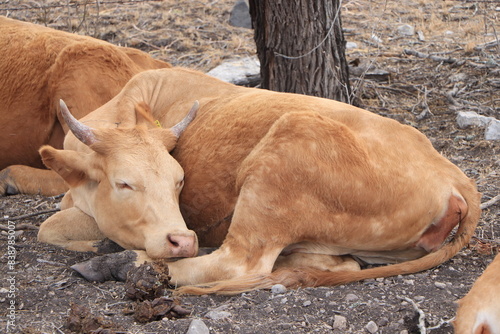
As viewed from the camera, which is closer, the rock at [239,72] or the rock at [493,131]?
the rock at [493,131]

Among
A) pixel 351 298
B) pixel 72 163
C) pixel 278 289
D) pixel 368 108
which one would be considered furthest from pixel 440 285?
pixel 368 108

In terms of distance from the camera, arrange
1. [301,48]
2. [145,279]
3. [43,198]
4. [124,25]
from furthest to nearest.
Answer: [124,25] → [301,48] → [43,198] → [145,279]

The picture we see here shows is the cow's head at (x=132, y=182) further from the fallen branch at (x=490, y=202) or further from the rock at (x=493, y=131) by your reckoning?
the rock at (x=493, y=131)

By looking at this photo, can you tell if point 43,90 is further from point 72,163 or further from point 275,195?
point 275,195

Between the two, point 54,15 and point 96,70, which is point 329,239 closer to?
point 96,70

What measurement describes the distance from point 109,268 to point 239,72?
4.96m

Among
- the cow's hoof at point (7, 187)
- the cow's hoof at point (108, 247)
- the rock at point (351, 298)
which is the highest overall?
the rock at point (351, 298)

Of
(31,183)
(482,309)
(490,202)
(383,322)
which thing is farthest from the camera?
(31,183)

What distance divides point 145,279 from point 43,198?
2.76 meters

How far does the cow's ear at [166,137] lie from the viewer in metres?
5.58

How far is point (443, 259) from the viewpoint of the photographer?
4871mm

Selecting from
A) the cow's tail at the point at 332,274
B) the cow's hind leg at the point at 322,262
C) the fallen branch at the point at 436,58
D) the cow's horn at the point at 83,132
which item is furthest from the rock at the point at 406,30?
the cow's horn at the point at 83,132

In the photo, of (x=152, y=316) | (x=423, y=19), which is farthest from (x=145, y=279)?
(x=423, y=19)

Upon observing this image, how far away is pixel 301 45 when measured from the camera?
748cm
